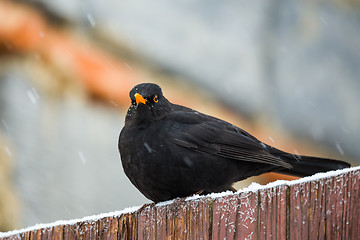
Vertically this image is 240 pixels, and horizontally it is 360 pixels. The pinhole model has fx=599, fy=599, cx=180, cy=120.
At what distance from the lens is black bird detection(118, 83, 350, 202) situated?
9.82ft

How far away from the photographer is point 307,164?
332 cm

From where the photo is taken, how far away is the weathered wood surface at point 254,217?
5.41 feet

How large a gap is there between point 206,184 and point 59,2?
8.94 feet

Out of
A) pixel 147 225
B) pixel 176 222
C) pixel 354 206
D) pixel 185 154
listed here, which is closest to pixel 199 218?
pixel 176 222

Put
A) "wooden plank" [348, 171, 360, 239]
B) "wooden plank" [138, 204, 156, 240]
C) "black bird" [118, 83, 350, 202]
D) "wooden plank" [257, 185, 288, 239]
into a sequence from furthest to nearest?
"black bird" [118, 83, 350, 202] → "wooden plank" [138, 204, 156, 240] → "wooden plank" [257, 185, 288, 239] → "wooden plank" [348, 171, 360, 239]

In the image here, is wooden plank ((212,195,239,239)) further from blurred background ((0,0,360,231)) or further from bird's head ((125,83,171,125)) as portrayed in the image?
blurred background ((0,0,360,231))

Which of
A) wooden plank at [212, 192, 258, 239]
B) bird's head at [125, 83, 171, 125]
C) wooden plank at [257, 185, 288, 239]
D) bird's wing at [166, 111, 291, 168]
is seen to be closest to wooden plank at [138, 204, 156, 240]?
wooden plank at [212, 192, 258, 239]

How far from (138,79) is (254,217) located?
3.57m

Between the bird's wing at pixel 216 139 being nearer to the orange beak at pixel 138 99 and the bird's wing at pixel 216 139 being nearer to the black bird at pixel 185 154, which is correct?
the black bird at pixel 185 154

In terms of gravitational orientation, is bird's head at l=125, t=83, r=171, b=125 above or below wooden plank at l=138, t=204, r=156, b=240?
above

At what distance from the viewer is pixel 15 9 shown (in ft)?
16.9

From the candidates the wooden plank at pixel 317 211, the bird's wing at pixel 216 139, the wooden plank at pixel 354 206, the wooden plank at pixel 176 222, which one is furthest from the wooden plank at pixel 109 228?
the bird's wing at pixel 216 139

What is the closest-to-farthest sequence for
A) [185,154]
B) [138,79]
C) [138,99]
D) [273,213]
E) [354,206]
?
[354,206], [273,213], [185,154], [138,99], [138,79]

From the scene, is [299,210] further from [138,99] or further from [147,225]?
[138,99]
